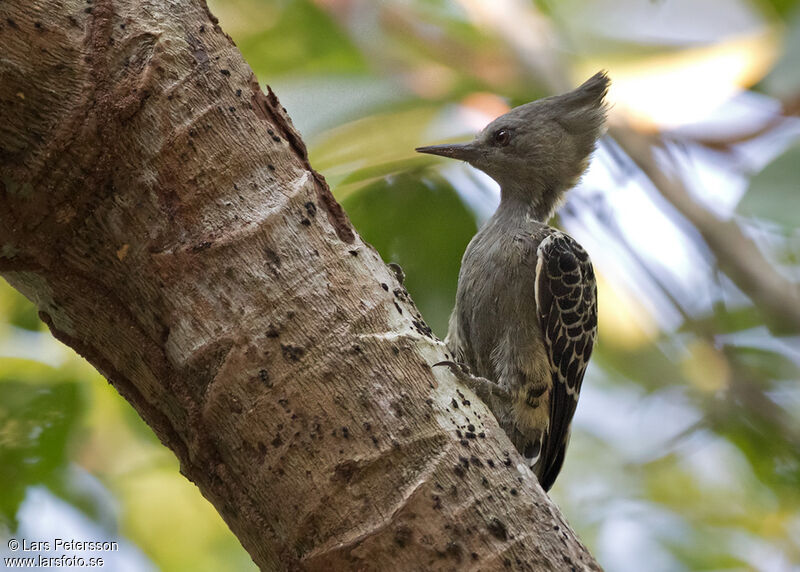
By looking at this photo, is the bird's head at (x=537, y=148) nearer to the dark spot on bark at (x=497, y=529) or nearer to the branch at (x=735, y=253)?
the branch at (x=735, y=253)

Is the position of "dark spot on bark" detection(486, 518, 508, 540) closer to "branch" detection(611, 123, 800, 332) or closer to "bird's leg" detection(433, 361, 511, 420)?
"bird's leg" detection(433, 361, 511, 420)

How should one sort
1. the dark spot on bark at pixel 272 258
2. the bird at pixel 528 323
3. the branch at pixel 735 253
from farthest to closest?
the branch at pixel 735 253 < the bird at pixel 528 323 < the dark spot on bark at pixel 272 258

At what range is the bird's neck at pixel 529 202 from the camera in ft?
15.8

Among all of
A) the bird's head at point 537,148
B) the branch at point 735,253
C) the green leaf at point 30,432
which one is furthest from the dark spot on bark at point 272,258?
the branch at point 735,253

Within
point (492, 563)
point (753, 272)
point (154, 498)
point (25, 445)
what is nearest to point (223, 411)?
point (492, 563)

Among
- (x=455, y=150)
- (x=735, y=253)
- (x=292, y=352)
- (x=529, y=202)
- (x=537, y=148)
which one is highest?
(x=537, y=148)

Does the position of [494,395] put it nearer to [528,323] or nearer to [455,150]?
[528,323]

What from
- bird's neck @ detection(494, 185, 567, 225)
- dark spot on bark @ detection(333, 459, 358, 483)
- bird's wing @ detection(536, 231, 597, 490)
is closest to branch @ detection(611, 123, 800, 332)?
bird's neck @ detection(494, 185, 567, 225)

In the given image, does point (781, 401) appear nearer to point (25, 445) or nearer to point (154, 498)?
point (154, 498)

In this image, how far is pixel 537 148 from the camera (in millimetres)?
4922

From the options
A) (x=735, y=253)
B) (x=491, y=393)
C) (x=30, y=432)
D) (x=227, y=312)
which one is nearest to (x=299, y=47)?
(x=491, y=393)

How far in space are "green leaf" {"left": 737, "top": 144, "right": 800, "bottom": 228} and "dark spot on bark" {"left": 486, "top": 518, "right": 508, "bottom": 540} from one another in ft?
8.39

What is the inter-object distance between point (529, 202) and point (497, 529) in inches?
112

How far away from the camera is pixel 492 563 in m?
2.24
